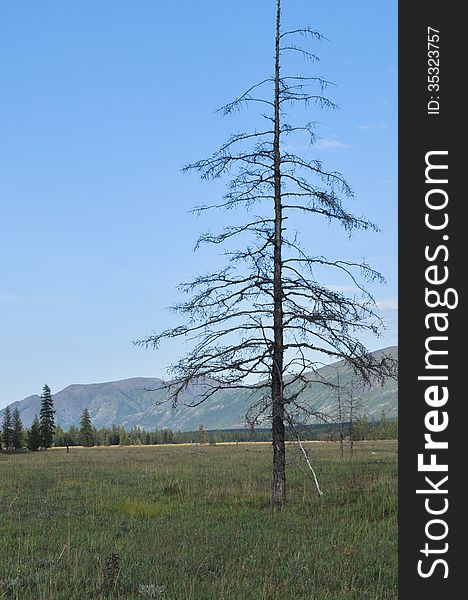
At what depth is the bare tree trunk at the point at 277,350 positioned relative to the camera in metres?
15.2

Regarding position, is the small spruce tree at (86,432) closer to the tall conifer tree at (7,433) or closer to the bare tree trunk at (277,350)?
the tall conifer tree at (7,433)

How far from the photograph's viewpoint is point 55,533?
11445 millimetres

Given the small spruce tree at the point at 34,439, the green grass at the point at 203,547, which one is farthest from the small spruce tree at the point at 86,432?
the green grass at the point at 203,547

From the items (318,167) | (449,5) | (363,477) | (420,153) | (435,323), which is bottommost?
(363,477)

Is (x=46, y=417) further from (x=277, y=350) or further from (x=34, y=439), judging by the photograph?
(x=277, y=350)

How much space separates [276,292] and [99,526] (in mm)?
6719

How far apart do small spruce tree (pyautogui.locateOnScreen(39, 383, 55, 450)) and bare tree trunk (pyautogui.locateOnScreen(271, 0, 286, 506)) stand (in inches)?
2794

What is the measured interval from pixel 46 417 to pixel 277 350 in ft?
257

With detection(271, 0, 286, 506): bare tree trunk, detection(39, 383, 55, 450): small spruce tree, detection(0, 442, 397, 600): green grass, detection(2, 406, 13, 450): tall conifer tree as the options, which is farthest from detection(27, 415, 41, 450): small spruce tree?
detection(271, 0, 286, 506): bare tree trunk

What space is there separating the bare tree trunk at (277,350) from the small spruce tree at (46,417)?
233ft

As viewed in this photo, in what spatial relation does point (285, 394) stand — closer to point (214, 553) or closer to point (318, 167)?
point (318, 167)

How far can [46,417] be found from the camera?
3445 inches

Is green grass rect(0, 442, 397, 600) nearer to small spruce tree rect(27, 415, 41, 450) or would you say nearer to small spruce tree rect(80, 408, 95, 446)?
small spruce tree rect(27, 415, 41, 450)

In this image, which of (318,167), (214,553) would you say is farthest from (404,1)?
(318,167)
